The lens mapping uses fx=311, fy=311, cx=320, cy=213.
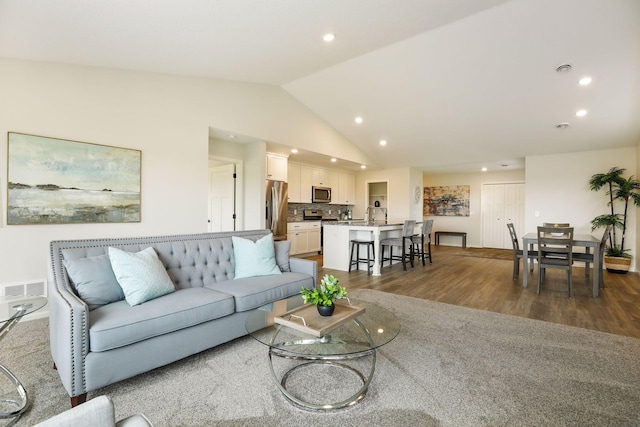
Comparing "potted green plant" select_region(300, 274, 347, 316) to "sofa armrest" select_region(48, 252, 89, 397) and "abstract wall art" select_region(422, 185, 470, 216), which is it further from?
"abstract wall art" select_region(422, 185, 470, 216)

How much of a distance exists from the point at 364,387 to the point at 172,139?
12.5ft

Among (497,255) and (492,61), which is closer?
(492,61)

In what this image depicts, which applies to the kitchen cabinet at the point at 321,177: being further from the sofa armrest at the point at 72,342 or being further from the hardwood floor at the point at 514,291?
the sofa armrest at the point at 72,342

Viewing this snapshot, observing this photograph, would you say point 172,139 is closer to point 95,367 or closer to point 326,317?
point 95,367

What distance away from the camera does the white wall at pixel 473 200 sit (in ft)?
29.2

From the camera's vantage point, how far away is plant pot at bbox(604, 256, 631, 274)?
5.44m

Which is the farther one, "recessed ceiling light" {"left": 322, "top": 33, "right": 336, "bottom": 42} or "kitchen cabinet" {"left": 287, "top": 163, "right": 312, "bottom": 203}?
"kitchen cabinet" {"left": 287, "top": 163, "right": 312, "bottom": 203}

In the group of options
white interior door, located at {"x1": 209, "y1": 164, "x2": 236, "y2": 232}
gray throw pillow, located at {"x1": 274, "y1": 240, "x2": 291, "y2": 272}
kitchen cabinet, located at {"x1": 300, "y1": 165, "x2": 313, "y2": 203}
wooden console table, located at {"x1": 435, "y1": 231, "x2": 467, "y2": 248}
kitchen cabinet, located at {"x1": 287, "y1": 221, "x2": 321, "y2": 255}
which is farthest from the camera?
wooden console table, located at {"x1": 435, "y1": 231, "x2": 467, "y2": 248}

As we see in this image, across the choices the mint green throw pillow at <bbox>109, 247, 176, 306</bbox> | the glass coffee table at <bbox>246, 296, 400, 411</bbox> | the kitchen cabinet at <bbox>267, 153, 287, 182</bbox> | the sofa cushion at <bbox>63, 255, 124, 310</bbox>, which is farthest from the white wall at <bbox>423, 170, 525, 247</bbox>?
the sofa cushion at <bbox>63, 255, 124, 310</bbox>

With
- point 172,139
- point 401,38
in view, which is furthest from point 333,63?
point 172,139

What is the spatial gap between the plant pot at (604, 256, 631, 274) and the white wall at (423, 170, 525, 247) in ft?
11.5

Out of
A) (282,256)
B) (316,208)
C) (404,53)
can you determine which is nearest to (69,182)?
(282,256)

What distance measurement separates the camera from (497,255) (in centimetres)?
766

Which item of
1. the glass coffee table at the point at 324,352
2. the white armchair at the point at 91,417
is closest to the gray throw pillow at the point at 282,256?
the glass coffee table at the point at 324,352
